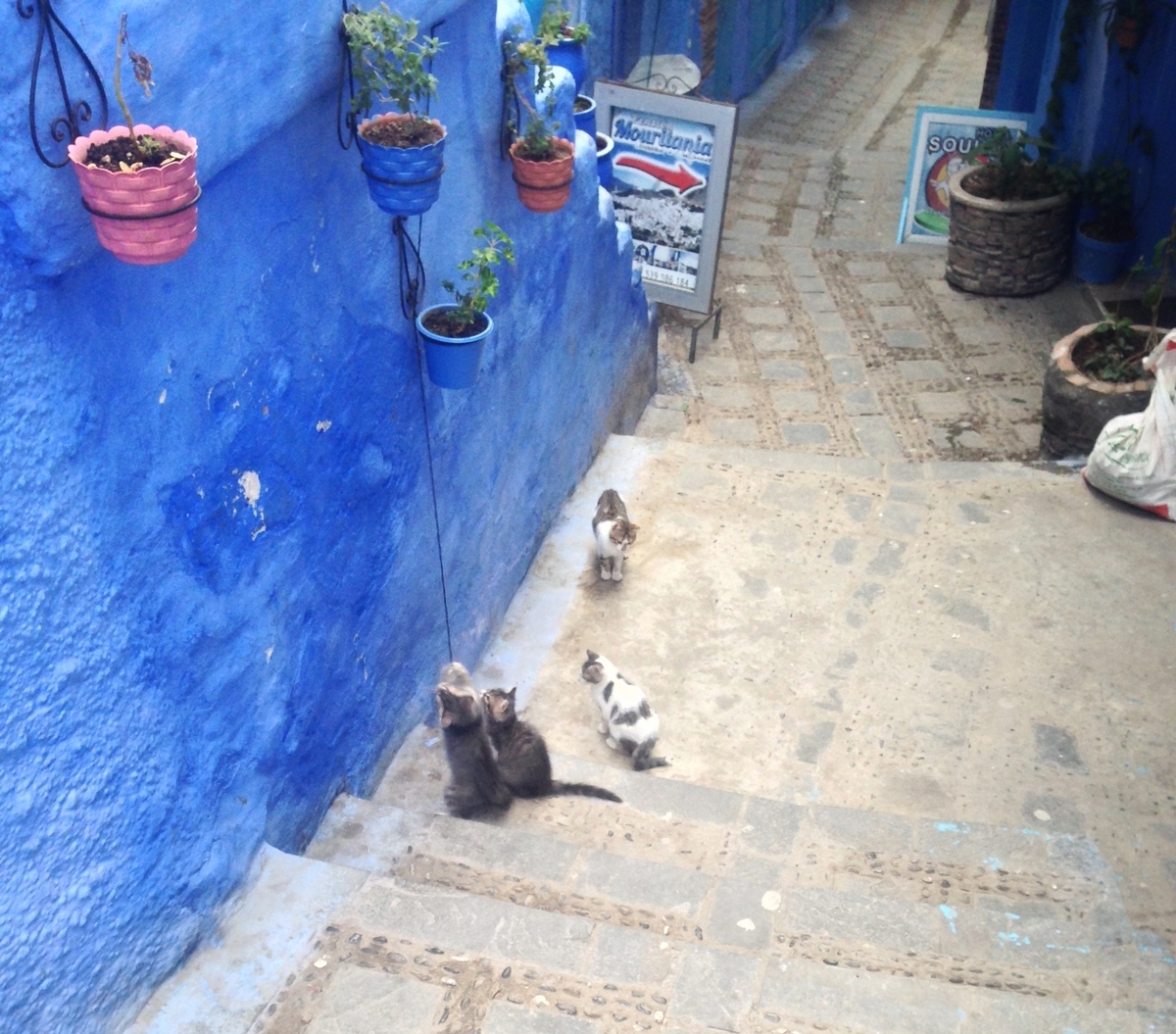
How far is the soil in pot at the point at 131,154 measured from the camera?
252 cm

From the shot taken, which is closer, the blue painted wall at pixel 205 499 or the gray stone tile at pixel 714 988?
the blue painted wall at pixel 205 499

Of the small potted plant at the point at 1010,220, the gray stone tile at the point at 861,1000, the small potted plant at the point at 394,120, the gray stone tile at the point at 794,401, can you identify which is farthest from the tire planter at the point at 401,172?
the small potted plant at the point at 1010,220

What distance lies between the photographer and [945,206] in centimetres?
1069

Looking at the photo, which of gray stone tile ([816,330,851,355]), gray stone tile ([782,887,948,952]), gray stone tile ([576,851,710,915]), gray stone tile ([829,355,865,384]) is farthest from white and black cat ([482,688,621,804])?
gray stone tile ([816,330,851,355])

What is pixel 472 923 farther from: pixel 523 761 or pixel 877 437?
pixel 877 437

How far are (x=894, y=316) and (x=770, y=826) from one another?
6.27m

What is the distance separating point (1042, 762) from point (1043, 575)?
1.43 meters

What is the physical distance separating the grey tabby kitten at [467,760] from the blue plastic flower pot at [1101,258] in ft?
23.7

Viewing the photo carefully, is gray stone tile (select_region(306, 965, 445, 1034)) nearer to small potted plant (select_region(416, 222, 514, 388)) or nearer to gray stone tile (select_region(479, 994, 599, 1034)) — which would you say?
gray stone tile (select_region(479, 994, 599, 1034))

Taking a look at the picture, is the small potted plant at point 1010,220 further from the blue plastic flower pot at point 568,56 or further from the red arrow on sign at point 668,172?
the blue plastic flower pot at point 568,56

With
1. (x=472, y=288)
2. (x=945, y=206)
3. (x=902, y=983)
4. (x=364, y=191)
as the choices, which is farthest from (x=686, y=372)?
(x=902, y=983)

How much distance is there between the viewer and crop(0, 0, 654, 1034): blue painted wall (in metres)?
2.65

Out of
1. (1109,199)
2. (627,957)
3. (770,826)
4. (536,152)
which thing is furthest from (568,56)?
(1109,199)

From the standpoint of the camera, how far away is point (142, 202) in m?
2.46
